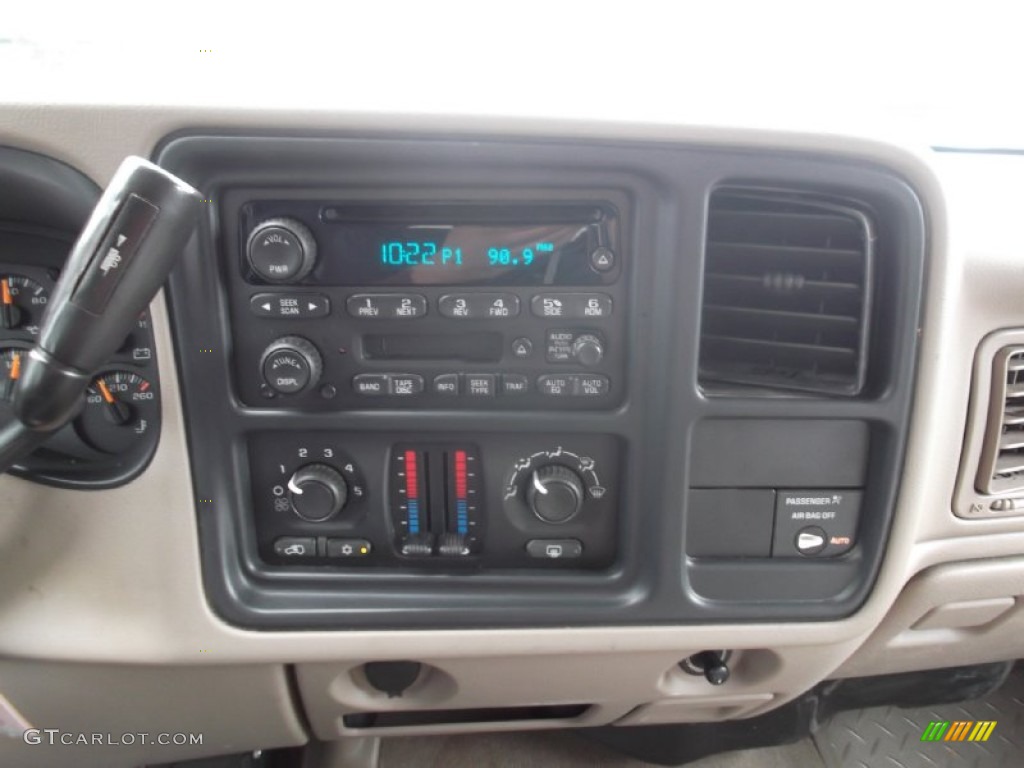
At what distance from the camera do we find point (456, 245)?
0.73 m

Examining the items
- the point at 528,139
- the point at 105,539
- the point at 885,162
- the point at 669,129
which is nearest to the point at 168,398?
the point at 105,539

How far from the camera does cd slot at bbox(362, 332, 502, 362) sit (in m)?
0.76

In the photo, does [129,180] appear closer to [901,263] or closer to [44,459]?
[44,459]

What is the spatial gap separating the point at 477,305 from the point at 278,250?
209 mm

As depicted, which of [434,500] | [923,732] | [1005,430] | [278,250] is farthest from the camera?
[923,732]

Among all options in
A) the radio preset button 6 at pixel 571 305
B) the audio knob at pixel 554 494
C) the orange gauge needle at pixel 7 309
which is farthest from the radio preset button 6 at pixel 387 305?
the orange gauge needle at pixel 7 309

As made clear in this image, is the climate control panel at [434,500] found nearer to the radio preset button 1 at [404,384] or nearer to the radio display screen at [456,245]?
the radio preset button 1 at [404,384]

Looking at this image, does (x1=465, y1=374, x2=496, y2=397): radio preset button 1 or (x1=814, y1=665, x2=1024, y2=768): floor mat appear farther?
(x1=814, y1=665, x2=1024, y2=768): floor mat

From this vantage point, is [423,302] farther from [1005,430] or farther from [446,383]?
[1005,430]

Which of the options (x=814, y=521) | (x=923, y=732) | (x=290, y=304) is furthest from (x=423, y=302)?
(x=923, y=732)

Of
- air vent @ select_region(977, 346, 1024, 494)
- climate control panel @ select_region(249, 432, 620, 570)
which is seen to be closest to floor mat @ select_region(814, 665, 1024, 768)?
air vent @ select_region(977, 346, 1024, 494)

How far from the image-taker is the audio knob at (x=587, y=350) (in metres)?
0.75

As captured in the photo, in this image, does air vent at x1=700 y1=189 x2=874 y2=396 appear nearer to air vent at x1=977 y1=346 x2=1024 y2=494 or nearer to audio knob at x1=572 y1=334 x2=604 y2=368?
audio knob at x1=572 y1=334 x2=604 y2=368
